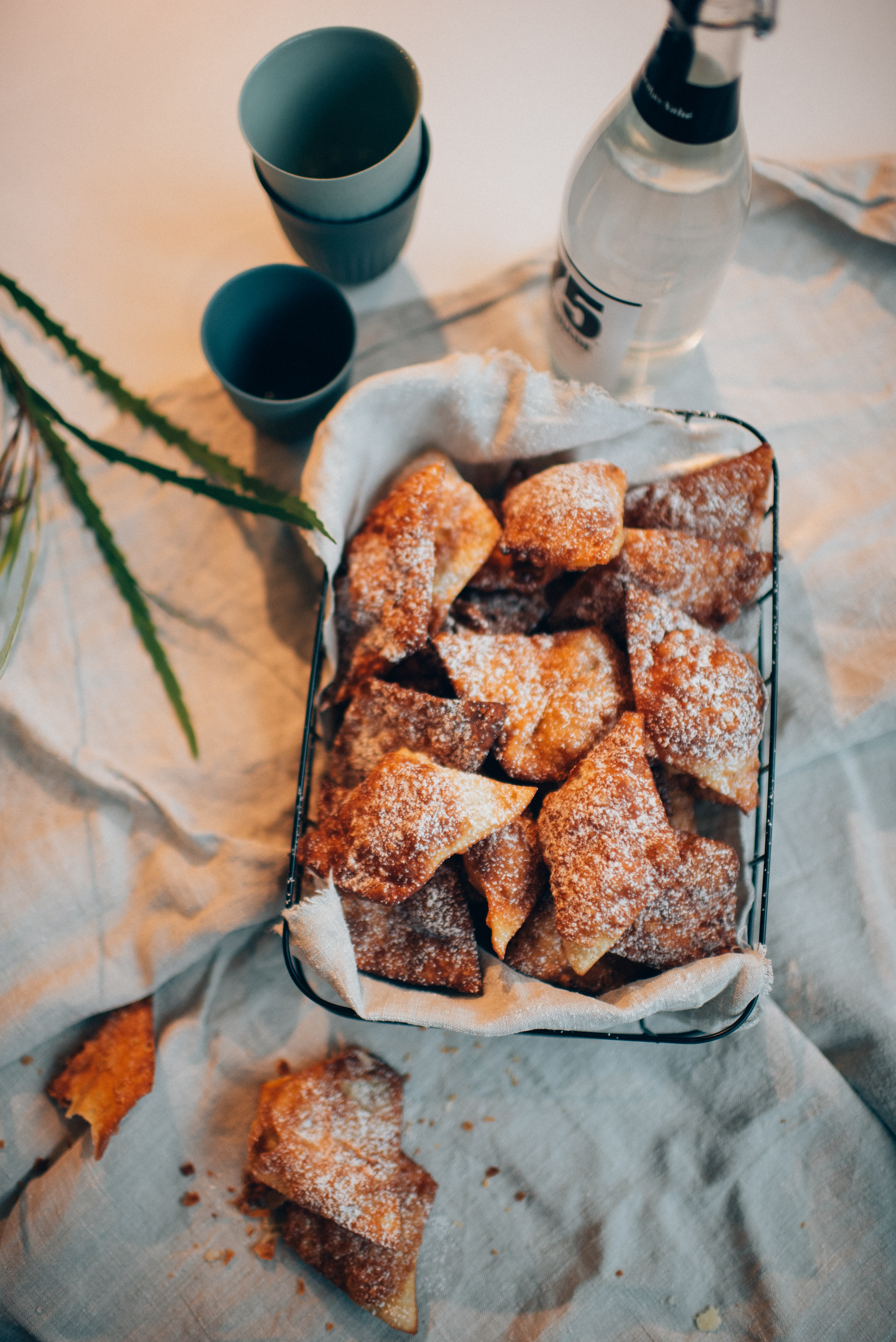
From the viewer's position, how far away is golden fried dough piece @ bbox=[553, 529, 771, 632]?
91 cm

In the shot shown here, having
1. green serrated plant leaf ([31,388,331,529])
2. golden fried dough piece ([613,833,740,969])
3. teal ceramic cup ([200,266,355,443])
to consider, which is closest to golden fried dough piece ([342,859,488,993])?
golden fried dough piece ([613,833,740,969])

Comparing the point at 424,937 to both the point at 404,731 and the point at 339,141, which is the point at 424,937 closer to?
the point at 404,731

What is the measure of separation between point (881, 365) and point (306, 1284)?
1.44 metres

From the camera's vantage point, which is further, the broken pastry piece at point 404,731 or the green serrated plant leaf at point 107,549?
the green serrated plant leaf at point 107,549

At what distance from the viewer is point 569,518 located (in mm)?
868

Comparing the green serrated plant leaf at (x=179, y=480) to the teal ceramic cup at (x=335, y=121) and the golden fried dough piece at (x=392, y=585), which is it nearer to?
the golden fried dough piece at (x=392, y=585)

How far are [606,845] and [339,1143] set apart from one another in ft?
1.63

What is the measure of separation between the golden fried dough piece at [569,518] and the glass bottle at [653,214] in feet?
0.55

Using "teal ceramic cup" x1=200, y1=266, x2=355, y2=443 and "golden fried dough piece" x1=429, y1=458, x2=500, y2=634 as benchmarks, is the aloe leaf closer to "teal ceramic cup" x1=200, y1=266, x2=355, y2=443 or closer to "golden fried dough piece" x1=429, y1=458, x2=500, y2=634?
"teal ceramic cup" x1=200, y1=266, x2=355, y2=443

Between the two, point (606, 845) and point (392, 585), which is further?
point (392, 585)

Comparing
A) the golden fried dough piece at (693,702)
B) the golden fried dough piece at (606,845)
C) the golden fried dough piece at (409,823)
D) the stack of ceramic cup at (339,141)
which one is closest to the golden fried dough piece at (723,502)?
the golden fried dough piece at (693,702)

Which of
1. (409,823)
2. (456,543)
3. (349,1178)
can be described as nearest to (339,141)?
(456,543)

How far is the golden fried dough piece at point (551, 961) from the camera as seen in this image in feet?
2.84

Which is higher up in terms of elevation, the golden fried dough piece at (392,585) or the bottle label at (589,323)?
the bottle label at (589,323)
